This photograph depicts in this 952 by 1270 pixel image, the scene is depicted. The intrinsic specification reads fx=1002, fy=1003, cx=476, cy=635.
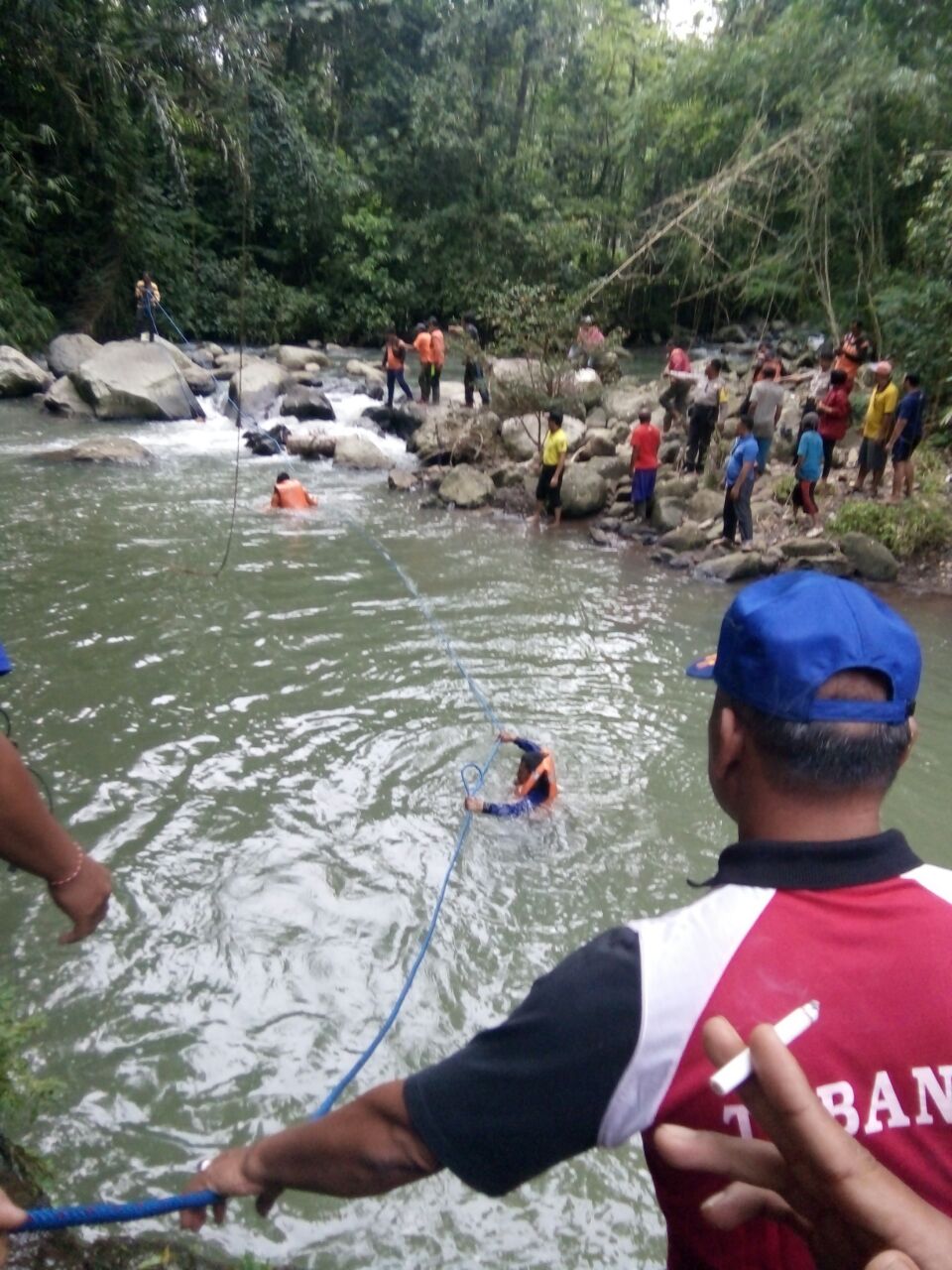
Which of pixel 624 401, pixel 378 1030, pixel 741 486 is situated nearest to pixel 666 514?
pixel 741 486

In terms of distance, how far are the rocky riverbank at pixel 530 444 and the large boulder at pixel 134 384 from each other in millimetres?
26

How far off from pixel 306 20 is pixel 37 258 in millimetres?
8749

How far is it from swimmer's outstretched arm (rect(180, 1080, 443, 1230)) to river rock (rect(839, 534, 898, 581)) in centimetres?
1048

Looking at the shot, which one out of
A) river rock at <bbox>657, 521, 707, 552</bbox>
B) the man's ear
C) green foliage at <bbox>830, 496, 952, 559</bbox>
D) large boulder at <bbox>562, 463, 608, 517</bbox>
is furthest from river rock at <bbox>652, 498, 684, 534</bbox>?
the man's ear

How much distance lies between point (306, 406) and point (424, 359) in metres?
2.38

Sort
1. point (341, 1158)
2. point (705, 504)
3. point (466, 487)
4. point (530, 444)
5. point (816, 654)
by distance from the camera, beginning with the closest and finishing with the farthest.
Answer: point (816, 654) → point (341, 1158) → point (705, 504) → point (466, 487) → point (530, 444)

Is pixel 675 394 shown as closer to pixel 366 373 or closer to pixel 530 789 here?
pixel 366 373

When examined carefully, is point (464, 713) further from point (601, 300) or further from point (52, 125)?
point (52, 125)

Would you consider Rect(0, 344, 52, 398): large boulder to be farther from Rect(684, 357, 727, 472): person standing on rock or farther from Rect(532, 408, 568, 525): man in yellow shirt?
Rect(684, 357, 727, 472): person standing on rock

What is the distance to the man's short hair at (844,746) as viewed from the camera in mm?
1334

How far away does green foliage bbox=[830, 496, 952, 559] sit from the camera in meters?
11.2

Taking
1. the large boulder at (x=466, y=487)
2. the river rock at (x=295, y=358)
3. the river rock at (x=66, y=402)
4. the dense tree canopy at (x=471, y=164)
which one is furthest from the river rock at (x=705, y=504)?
the river rock at (x=295, y=358)

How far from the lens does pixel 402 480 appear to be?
585 inches

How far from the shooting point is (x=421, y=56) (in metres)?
28.9
